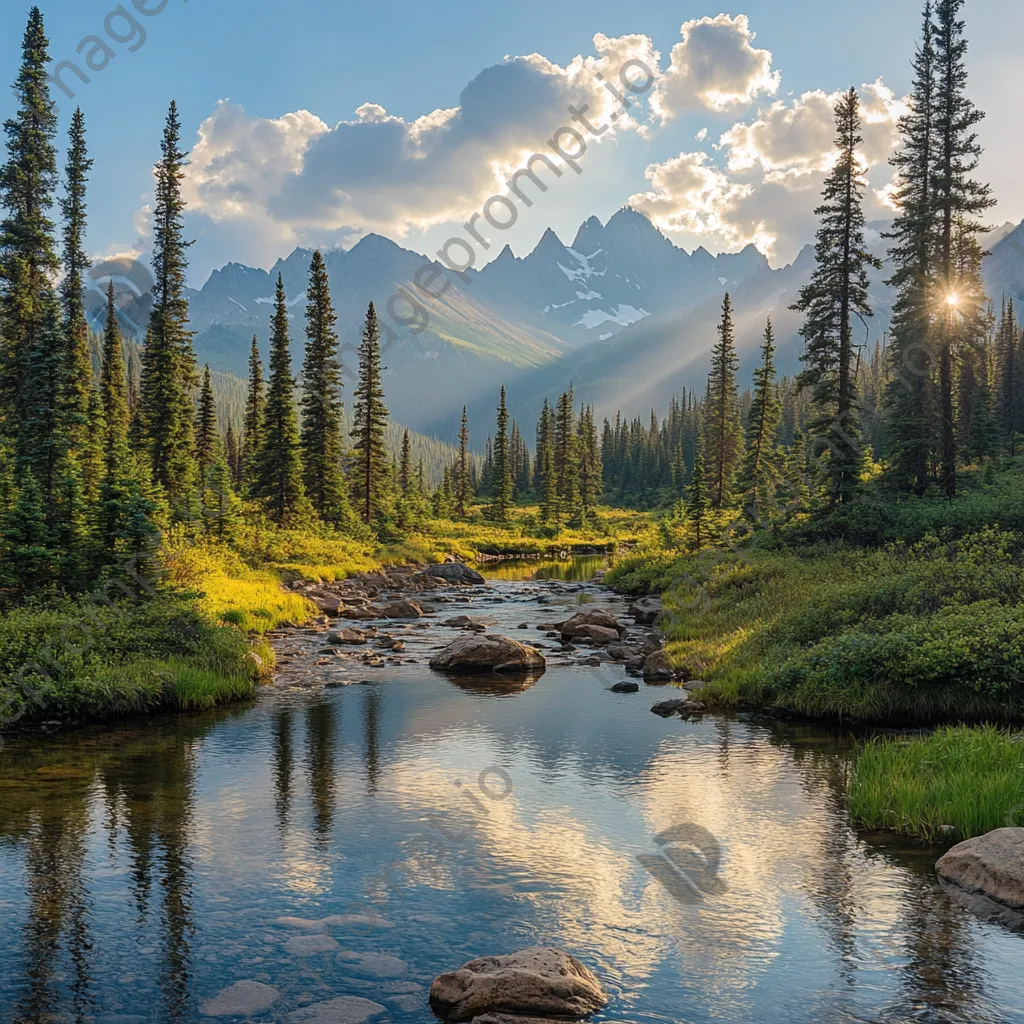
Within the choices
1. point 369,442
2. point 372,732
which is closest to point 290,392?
point 369,442

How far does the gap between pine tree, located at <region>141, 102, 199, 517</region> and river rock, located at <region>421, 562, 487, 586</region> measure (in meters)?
14.9

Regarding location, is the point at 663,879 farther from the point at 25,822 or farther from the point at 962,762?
the point at 25,822

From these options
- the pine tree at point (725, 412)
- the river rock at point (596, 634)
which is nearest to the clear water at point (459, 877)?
the river rock at point (596, 634)

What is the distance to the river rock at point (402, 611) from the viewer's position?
35.3 meters

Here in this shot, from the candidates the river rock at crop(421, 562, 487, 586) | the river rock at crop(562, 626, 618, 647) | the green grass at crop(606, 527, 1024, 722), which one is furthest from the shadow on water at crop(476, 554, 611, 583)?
the green grass at crop(606, 527, 1024, 722)

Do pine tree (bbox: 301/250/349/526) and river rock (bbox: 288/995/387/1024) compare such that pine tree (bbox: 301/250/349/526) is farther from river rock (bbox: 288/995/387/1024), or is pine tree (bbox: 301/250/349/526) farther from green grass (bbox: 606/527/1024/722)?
river rock (bbox: 288/995/387/1024)

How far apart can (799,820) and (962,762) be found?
275 centimetres

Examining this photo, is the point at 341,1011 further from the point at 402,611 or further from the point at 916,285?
the point at 916,285

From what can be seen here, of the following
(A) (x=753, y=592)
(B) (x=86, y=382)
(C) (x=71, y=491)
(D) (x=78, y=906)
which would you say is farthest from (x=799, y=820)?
(B) (x=86, y=382)

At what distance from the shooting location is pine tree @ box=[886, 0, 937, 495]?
39.6 meters

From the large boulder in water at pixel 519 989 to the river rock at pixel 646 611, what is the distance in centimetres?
2494

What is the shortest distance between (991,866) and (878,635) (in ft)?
29.0

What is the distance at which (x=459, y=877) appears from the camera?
10.6m

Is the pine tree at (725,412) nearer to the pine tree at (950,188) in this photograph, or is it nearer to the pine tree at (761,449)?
the pine tree at (761,449)
